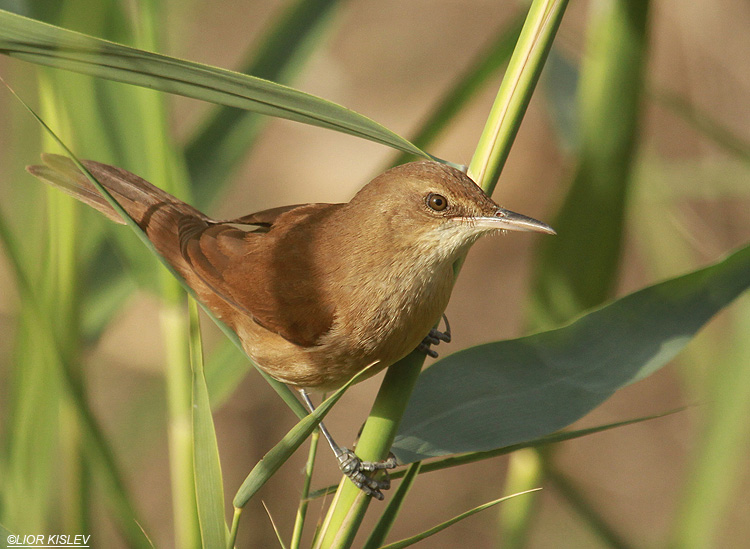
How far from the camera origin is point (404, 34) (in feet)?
13.9

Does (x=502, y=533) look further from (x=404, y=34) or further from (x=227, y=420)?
(x=404, y=34)

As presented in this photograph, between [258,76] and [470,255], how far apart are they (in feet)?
7.60

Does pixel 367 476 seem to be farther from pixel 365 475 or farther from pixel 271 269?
pixel 271 269

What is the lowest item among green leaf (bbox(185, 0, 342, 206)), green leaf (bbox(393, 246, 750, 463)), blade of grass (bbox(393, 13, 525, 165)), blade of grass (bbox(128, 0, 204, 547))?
green leaf (bbox(393, 246, 750, 463))

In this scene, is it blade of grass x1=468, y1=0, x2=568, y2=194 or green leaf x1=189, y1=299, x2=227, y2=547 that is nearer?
green leaf x1=189, y1=299, x2=227, y2=547

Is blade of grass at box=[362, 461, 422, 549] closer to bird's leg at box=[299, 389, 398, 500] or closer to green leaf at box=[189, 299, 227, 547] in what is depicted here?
bird's leg at box=[299, 389, 398, 500]

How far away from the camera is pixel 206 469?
89cm

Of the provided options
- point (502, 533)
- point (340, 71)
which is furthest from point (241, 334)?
point (340, 71)

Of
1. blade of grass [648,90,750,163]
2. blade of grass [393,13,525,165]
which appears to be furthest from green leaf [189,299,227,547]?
blade of grass [648,90,750,163]

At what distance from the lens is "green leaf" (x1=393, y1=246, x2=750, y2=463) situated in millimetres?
1031

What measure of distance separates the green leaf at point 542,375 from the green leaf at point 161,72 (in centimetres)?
36

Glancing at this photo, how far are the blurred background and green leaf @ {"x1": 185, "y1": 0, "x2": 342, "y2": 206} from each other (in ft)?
0.12

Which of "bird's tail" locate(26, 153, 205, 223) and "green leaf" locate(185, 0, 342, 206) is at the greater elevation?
"green leaf" locate(185, 0, 342, 206)

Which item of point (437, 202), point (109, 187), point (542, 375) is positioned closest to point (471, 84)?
point (437, 202)
